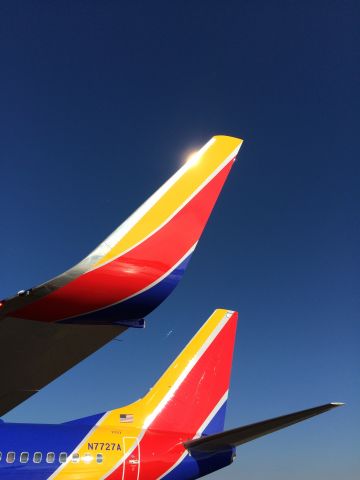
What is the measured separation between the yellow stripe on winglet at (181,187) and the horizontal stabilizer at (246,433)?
7.30 m

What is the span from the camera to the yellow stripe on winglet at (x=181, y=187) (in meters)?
2.77

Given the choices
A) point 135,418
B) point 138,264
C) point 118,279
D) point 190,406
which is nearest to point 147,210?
point 138,264

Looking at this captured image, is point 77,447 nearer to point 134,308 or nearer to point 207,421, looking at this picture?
point 207,421

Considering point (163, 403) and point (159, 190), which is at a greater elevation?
point (159, 190)

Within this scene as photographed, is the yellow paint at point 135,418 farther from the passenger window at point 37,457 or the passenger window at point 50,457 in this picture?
the passenger window at point 37,457

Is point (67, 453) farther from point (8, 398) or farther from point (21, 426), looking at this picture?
point (8, 398)

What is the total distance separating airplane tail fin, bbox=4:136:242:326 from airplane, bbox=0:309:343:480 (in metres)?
6.94

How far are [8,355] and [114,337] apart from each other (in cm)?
74

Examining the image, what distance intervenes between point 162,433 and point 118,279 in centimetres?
1070

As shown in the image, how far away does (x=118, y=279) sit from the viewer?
2.51 metres

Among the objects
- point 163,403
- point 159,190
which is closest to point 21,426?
point 163,403

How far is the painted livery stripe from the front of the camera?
242 centimetres

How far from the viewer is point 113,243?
2.64 m

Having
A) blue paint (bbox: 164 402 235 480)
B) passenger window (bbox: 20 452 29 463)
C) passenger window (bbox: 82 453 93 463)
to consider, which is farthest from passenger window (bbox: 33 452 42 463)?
blue paint (bbox: 164 402 235 480)
